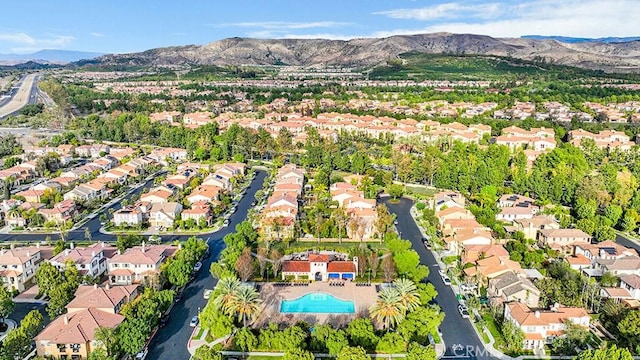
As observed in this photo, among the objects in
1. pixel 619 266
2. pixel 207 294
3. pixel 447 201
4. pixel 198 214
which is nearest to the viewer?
pixel 207 294

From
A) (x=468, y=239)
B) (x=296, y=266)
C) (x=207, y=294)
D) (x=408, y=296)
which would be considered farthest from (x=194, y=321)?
(x=468, y=239)

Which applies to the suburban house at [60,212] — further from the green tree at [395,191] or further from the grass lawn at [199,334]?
the green tree at [395,191]

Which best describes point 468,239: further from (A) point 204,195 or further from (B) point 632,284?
(A) point 204,195

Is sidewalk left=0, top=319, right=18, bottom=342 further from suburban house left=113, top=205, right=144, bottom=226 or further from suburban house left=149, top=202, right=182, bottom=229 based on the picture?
suburban house left=149, top=202, right=182, bottom=229

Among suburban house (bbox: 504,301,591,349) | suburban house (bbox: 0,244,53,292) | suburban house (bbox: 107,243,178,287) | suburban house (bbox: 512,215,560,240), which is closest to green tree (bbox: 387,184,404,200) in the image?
suburban house (bbox: 512,215,560,240)

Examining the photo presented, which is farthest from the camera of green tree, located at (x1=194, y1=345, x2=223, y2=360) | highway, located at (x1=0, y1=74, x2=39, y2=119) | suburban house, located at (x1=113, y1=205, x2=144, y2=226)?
highway, located at (x1=0, y1=74, x2=39, y2=119)

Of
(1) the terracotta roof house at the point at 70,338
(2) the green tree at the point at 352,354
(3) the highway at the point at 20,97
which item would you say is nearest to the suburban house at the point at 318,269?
(2) the green tree at the point at 352,354

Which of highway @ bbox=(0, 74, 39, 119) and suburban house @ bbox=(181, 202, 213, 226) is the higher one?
highway @ bbox=(0, 74, 39, 119)
